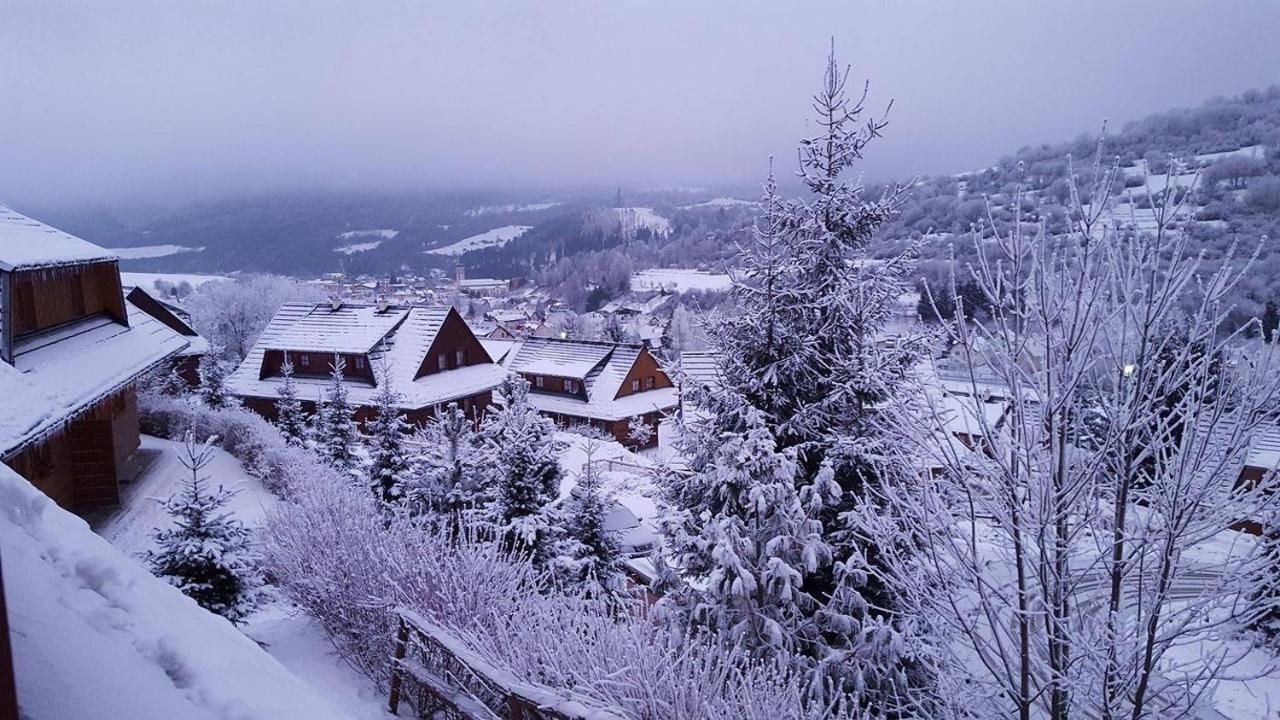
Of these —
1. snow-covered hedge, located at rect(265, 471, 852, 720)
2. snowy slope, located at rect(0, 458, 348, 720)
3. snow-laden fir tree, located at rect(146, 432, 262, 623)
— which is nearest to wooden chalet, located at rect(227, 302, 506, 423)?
snow-covered hedge, located at rect(265, 471, 852, 720)

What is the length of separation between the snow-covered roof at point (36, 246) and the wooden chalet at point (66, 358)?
3 centimetres

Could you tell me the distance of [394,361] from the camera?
30.7 meters

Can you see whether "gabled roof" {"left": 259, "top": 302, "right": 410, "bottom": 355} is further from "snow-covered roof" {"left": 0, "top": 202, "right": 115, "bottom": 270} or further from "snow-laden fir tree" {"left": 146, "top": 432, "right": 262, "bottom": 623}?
"snow-laden fir tree" {"left": 146, "top": 432, "right": 262, "bottom": 623}

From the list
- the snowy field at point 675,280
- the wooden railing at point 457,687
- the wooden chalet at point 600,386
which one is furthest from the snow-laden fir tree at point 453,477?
the snowy field at point 675,280

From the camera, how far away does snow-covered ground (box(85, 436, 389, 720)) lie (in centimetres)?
786

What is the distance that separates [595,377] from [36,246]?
26519 millimetres

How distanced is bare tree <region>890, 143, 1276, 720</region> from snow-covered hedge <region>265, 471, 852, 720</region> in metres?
1.65

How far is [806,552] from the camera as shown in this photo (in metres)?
7.91

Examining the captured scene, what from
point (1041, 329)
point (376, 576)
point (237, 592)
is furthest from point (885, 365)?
point (237, 592)

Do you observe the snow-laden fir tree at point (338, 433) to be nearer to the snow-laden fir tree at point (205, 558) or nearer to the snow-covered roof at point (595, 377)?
the snow-laden fir tree at point (205, 558)

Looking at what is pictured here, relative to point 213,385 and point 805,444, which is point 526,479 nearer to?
point 805,444

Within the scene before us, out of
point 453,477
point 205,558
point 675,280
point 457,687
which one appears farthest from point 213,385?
point 675,280

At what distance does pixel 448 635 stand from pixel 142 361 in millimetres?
11612

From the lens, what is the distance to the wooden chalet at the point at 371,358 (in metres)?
29.9
